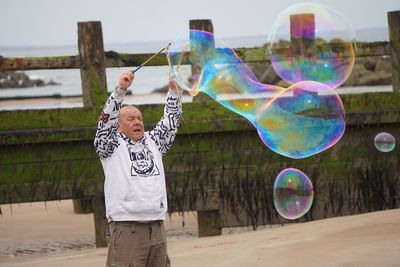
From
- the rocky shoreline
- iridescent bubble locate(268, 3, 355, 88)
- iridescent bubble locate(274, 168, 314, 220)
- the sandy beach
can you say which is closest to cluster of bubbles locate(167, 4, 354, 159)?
iridescent bubble locate(268, 3, 355, 88)

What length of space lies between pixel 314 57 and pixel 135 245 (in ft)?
11.7

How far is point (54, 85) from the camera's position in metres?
54.0

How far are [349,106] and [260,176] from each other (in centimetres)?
117

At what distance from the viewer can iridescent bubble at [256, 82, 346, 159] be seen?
627 centimetres

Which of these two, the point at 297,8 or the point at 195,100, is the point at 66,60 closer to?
the point at 195,100

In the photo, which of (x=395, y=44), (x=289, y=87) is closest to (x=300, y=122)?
(x=289, y=87)

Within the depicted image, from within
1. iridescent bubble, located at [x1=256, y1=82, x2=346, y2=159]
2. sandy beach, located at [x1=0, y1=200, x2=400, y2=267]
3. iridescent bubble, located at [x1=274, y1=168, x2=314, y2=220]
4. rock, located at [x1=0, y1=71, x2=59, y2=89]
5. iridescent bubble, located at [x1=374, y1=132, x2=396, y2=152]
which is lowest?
sandy beach, located at [x1=0, y1=200, x2=400, y2=267]

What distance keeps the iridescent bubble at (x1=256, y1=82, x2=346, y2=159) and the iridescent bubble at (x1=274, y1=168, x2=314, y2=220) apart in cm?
87

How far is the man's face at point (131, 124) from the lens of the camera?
198 inches

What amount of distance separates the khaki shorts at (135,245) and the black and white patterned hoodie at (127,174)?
58mm

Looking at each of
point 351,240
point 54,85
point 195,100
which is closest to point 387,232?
point 351,240

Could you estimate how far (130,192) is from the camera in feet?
15.9

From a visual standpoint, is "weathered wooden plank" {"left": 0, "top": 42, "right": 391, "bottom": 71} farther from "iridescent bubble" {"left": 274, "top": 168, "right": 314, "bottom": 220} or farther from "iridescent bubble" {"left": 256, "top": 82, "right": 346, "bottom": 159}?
"iridescent bubble" {"left": 256, "top": 82, "right": 346, "bottom": 159}

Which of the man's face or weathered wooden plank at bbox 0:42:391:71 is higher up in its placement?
weathered wooden plank at bbox 0:42:391:71
